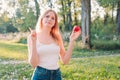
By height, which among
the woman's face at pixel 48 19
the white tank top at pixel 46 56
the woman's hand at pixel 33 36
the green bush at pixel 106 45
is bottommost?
the green bush at pixel 106 45

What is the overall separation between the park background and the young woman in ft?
16.7

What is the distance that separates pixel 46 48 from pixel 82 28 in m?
21.0

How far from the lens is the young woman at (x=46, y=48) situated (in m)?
4.66

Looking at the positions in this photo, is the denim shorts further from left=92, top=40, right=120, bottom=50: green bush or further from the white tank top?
left=92, top=40, right=120, bottom=50: green bush

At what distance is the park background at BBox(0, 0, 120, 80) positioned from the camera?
11381 millimetres

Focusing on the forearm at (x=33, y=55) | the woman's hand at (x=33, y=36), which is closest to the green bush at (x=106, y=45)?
the forearm at (x=33, y=55)

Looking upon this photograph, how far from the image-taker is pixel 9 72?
11.4m

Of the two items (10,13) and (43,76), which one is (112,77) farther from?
(10,13)

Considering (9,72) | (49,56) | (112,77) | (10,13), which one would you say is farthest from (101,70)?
(10,13)

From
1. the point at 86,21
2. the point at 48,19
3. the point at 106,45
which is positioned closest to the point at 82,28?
the point at 86,21

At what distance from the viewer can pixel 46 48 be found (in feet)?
15.6

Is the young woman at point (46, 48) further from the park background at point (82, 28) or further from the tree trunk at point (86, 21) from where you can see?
the tree trunk at point (86, 21)

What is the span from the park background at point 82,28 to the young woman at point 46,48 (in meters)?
5.09

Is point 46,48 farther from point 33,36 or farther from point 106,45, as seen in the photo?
point 106,45
